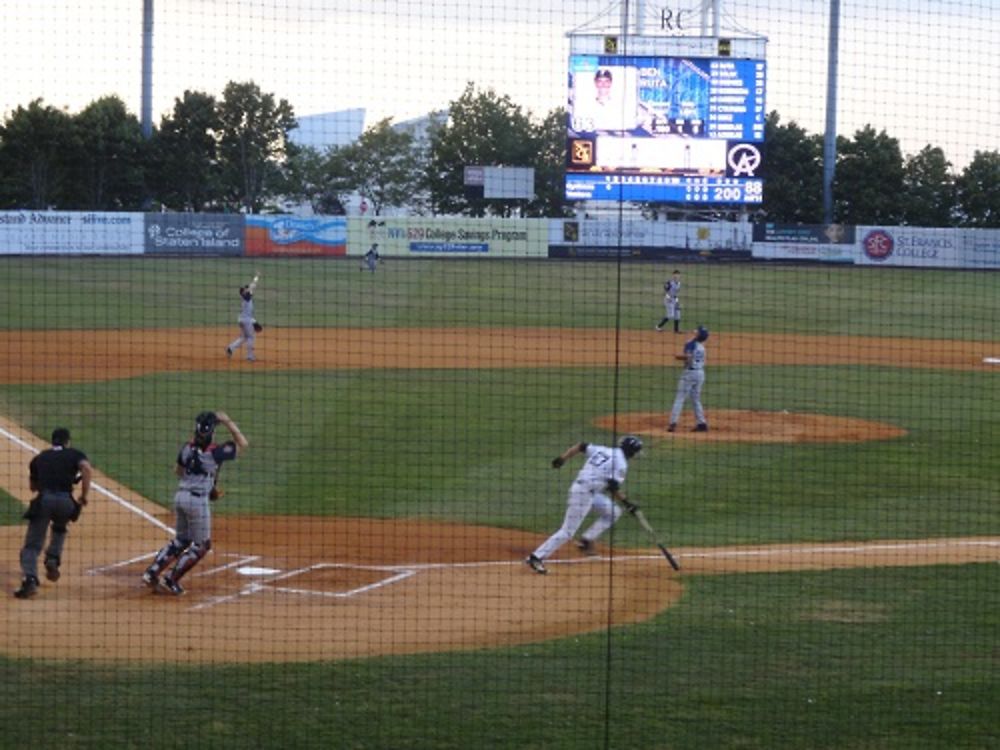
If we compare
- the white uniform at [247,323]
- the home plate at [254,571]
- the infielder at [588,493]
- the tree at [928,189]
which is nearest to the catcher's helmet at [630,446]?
the infielder at [588,493]

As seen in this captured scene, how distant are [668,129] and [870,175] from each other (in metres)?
9.76

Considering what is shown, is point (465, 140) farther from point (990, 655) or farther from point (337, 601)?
point (990, 655)

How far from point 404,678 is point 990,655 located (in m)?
4.38

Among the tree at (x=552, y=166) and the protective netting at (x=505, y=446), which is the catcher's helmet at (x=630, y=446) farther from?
the tree at (x=552, y=166)

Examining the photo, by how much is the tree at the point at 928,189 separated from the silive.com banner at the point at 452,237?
15.5 metres

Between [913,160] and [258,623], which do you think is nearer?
[258,623]

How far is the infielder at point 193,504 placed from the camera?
42.3 ft

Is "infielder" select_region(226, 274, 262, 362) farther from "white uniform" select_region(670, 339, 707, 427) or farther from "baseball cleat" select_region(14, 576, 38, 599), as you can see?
"baseball cleat" select_region(14, 576, 38, 599)

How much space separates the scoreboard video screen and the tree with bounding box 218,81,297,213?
55.0 ft

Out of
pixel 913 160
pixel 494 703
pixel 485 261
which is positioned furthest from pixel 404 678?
pixel 485 261

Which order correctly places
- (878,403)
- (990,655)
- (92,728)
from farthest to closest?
(878,403) < (990,655) < (92,728)

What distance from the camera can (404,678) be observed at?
10.2m

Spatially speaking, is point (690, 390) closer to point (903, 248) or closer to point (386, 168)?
A: point (386, 168)

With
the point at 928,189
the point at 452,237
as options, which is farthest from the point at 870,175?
the point at 452,237
